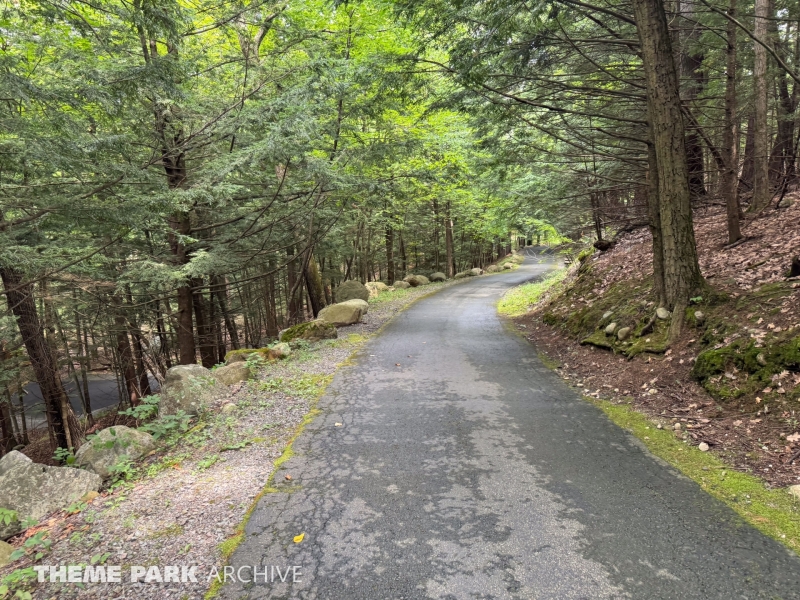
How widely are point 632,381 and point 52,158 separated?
773 cm

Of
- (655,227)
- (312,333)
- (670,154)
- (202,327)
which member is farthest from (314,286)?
(670,154)

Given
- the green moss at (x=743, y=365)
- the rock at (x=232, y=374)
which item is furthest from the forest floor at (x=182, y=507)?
the green moss at (x=743, y=365)

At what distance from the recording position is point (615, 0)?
792 centimetres

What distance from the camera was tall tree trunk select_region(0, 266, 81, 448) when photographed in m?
8.77

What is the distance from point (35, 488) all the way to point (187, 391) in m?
2.09

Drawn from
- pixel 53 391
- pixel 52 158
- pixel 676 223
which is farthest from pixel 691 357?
pixel 53 391

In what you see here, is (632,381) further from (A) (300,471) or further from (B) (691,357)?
(A) (300,471)

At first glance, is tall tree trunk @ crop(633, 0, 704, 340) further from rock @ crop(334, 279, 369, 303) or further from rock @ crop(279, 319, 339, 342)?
rock @ crop(334, 279, 369, 303)

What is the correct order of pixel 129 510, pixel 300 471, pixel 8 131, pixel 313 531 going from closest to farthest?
pixel 313 531, pixel 129 510, pixel 300 471, pixel 8 131

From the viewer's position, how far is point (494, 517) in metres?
3.10

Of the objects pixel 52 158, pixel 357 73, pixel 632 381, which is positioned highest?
pixel 357 73

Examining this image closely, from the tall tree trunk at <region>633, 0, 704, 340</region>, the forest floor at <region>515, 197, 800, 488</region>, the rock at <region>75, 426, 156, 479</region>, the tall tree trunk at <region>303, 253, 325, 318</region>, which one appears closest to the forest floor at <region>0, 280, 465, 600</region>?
the rock at <region>75, 426, 156, 479</region>

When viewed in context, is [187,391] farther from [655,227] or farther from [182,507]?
[655,227]

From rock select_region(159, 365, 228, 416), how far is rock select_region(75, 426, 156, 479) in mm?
953
